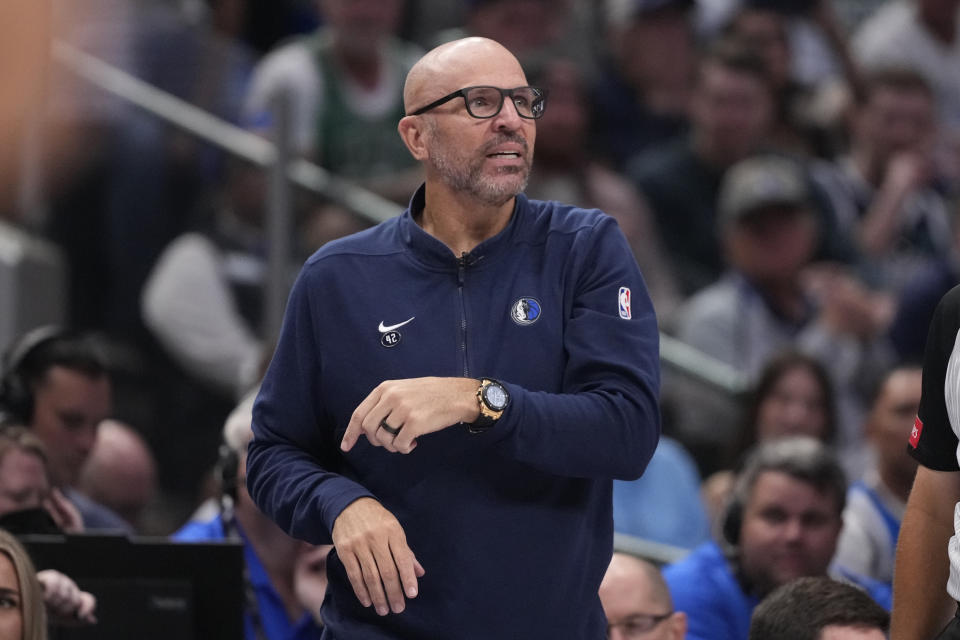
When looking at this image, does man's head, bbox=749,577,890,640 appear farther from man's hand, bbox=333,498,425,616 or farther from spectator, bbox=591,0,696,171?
spectator, bbox=591,0,696,171

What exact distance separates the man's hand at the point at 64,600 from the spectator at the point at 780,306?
3.75 m

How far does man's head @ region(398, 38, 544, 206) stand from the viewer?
2988mm

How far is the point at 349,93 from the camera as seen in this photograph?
7270 mm

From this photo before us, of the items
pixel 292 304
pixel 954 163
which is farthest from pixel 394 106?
pixel 292 304

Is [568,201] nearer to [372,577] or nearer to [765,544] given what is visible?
[765,544]

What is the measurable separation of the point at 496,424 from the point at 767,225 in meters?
4.52

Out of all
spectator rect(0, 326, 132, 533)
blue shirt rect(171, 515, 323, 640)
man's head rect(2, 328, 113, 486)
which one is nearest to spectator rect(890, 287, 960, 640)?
blue shirt rect(171, 515, 323, 640)

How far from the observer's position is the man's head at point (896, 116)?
8023mm

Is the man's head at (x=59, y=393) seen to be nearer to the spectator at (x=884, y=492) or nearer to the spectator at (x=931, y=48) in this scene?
the spectator at (x=884, y=492)

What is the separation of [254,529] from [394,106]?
10.4ft

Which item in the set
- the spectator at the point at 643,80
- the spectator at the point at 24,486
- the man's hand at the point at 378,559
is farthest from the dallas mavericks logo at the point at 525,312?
the spectator at the point at 643,80

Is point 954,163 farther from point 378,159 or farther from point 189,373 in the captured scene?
point 189,373

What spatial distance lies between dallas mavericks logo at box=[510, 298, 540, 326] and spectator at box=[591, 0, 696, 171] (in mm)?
5184

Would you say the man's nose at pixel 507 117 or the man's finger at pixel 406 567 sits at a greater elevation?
the man's nose at pixel 507 117
